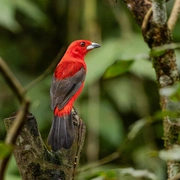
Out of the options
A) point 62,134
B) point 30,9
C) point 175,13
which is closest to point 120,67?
point 62,134

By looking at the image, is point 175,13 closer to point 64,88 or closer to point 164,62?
point 164,62

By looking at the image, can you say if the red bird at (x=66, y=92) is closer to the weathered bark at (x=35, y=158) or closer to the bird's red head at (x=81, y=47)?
the bird's red head at (x=81, y=47)

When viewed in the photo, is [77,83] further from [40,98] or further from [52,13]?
[52,13]

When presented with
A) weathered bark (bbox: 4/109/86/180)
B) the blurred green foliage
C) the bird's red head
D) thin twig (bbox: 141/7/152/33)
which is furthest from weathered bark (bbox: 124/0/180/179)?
the blurred green foliage

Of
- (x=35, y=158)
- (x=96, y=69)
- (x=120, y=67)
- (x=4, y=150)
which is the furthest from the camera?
(x=96, y=69)

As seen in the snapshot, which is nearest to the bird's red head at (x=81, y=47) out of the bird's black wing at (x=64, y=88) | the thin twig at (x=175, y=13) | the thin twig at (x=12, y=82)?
the bird's black wing at (x=64, y=88)

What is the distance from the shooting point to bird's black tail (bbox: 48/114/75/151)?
2.09m

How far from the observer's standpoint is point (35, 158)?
188 centimetres

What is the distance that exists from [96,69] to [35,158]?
2.18m

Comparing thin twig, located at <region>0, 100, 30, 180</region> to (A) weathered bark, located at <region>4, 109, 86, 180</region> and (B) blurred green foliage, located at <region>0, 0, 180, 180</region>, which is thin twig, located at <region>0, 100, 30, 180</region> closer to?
(A) weathered bark, located at <region>4, 109, 86, 180</region>

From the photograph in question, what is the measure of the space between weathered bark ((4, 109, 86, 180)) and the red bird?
0.12 meters

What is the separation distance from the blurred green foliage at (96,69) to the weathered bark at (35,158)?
1.93 metres

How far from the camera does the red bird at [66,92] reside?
2.23m

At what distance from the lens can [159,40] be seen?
8.30ft
